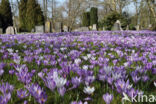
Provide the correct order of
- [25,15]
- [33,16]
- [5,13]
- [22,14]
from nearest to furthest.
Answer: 1. [33,16]
2. [25,15]
3. [22,14]
4. [5,13]

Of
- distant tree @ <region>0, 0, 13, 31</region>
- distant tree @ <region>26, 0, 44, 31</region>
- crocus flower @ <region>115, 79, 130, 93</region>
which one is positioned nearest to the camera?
crocus flower @ <region>115, 79, 130, 93</region>

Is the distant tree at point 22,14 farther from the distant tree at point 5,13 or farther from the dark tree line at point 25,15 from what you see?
the distant tree at point 5,13

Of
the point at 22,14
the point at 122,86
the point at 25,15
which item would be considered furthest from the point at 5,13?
the point at 122,86

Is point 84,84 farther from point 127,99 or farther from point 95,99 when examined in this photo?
point 127,99

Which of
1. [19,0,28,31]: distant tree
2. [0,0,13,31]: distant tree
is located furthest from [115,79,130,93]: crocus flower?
[0,0,13,31]: distant tree

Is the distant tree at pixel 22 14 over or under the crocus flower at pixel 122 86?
over

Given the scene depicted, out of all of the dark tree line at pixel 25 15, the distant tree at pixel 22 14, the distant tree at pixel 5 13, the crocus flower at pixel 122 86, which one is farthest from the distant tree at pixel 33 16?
the crocus flower at pixel 122 86

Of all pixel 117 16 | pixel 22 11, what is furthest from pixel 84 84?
pixel 22 11

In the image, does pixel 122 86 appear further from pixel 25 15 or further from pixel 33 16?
pixel 25 15

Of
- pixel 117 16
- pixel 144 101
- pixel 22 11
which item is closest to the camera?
pixel 144 101

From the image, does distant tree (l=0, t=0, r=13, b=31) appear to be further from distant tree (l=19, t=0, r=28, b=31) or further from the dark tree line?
distant tree (l=19, t=0, r=28, b=31)

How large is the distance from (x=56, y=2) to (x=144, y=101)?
4187 cm

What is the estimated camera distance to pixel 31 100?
3.74 feet

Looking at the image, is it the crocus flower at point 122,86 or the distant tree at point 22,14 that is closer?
the crocus flower at point 122,86
